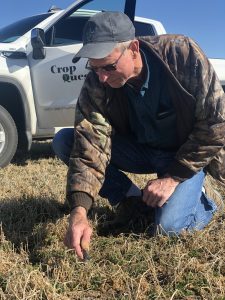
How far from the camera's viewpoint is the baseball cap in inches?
98.7

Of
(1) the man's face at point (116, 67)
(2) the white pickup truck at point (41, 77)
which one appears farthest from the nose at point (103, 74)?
(2) the white pickup truck at point (41, 77)

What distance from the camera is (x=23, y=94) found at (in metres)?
5.19

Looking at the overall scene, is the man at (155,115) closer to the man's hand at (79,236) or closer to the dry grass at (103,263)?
the man's hand at (79,236)

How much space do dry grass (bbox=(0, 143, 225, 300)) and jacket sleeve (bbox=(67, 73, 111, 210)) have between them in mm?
366

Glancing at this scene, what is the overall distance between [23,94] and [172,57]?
2.79 meters

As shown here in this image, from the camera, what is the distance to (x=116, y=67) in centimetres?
261

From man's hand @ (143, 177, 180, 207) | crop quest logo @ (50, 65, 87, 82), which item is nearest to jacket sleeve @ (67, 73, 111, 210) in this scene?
man's hand @ (143, 177, 180, 207)

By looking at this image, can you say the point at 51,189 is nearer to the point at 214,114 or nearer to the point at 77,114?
the point at 77,114

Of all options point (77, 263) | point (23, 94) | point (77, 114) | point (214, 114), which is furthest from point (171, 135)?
point (23, 94)

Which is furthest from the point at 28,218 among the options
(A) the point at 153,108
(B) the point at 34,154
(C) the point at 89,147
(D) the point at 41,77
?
(B) the point at 34,154

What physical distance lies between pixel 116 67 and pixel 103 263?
43.4 inches

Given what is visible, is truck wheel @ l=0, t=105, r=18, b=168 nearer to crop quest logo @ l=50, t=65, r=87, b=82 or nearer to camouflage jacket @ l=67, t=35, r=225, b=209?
crop quest logo @ l=50, t=65, r=87, b=82

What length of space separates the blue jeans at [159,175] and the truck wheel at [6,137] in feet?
6.34

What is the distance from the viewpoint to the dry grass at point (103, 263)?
230 centimetres
